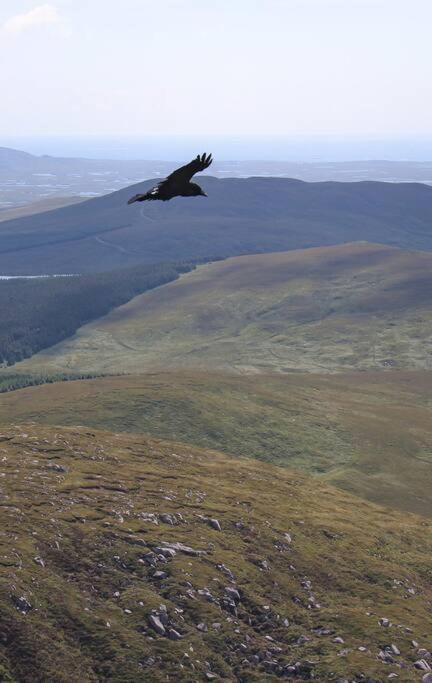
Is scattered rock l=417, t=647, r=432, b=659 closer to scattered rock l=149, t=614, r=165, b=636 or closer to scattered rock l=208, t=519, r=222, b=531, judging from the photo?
scattered rock l=149, t=614, r=165, b=636

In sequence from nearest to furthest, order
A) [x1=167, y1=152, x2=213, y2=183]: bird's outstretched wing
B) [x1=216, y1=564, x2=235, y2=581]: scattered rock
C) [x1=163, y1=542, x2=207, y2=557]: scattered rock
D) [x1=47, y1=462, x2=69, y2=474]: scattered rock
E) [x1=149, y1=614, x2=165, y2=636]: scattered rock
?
1. [x1=167, y1=152, x2=213, y2=183]: bird's outstretched wing
2. [x1=149, y1=614, x2=165, y2=636]: scattered rock
3. [x1=216, y1=564, x2=235, y2=581]: scattered rock
4. [x1=163, y1=542, x2=207, y2=557]: scattered rock
5. [x1=47, y1=462, x2=69, y2=474]: scattered rock

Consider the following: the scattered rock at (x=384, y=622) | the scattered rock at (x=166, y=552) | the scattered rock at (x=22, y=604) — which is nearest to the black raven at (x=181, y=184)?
the scattered rock at (x=22, y=604)

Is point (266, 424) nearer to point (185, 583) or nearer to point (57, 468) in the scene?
point (57, 468)

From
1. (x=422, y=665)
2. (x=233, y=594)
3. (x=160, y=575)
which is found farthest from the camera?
(x=233, y=594)

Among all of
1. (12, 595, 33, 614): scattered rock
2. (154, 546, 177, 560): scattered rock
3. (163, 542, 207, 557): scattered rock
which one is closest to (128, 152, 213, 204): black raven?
(12, 595, 33, 614): scattered rock

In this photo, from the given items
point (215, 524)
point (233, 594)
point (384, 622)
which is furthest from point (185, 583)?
point (384, 622)

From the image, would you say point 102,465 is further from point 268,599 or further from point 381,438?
point 381,438
